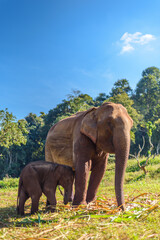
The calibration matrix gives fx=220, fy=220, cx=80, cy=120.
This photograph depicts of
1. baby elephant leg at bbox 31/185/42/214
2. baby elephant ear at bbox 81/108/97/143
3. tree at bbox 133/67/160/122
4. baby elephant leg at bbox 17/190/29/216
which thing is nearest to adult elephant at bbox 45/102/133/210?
baby elephant ear at bbox 81/108/97/143

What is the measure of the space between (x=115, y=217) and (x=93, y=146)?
1.57 meters

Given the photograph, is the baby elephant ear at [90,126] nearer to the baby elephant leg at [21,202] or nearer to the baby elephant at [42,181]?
the baby elephant at [42,181]

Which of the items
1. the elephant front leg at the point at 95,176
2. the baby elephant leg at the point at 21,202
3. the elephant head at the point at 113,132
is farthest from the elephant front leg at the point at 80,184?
the baby elephant leg at the point at 21,202

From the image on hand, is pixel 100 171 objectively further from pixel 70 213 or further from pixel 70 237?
pixel 70 237

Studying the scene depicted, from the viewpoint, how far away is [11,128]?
14375 millimetres

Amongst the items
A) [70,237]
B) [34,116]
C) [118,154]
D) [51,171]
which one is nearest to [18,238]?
[70,237]

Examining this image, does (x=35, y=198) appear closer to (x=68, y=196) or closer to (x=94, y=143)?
(x=68, y=196)

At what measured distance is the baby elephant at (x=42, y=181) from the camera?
416cm

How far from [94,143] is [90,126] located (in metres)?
0.39

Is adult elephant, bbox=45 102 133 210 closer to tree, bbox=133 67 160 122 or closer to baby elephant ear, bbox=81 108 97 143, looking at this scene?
baby elephant ear, bbox=81 108 97 143

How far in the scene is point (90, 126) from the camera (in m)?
4.27

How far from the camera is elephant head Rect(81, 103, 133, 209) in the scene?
12.3ft

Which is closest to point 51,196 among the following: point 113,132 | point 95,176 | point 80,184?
point 80,184

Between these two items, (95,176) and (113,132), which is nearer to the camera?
(113,132)
